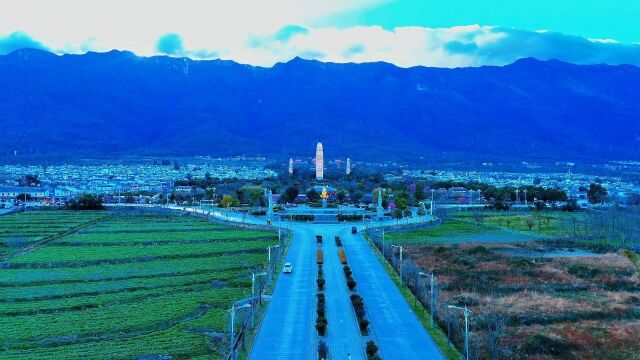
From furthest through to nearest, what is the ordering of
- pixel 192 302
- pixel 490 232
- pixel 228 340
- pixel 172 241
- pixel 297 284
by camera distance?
1. pixel 490 232
2. pixel 172 241
3. pixel 297 284
4. pixel 192 302
5. pixel 228 340

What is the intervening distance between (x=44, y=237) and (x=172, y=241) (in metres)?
10.5

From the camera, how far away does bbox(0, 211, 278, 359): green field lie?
27.3 metres

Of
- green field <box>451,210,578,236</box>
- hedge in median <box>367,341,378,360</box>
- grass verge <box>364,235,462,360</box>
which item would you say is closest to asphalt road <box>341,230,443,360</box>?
grass verge <box>364,235,462,360</box>

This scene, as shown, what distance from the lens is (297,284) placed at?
39281mm

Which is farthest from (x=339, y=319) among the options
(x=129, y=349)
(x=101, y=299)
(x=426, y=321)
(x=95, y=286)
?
(x=95, y=286)

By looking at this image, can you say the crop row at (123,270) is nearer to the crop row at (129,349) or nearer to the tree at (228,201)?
the crop row at (129,349)

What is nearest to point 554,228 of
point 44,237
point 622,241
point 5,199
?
point 622,241

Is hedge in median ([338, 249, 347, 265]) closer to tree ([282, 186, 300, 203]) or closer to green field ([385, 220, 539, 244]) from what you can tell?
green field ([385, 220, 539, 244])

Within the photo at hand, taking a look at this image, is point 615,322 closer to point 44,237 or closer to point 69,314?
point 69,314

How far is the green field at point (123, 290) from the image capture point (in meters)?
27.3

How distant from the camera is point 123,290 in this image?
125 feet

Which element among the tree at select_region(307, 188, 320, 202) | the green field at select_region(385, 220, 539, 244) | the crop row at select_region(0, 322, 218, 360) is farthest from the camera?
the tree at select_region(307, 188, 320, 202)

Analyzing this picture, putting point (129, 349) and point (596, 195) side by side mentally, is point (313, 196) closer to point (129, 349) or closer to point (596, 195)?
point (596, 195)

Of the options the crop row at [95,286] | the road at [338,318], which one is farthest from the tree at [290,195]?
the crop row at [95,286]
